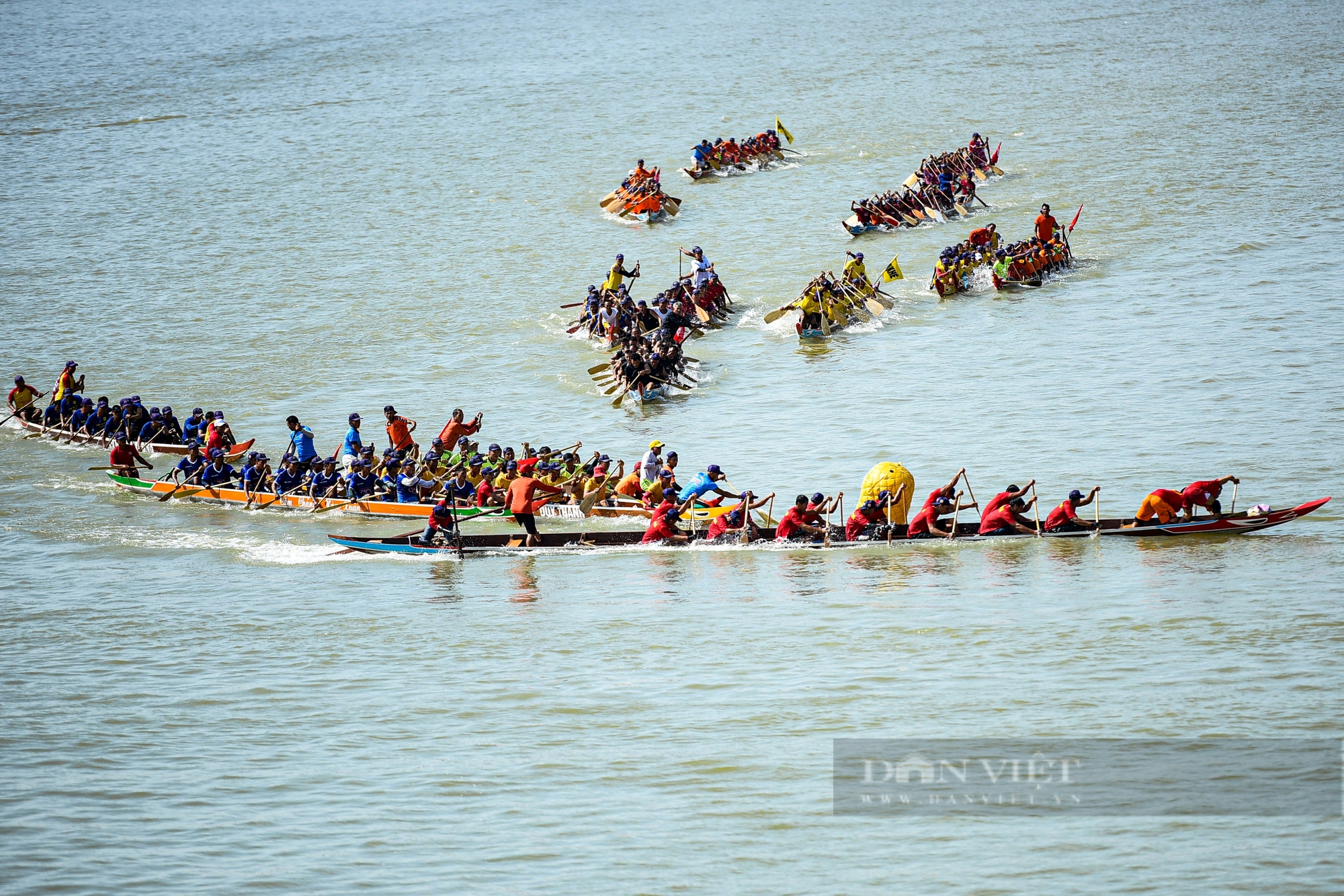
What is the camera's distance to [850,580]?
20.4m

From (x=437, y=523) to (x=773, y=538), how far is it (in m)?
5.75

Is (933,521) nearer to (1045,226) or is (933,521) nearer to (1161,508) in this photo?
(1161,508)

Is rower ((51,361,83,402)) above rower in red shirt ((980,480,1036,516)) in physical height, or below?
above

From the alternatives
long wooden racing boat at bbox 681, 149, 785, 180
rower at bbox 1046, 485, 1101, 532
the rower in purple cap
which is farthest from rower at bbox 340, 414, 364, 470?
long wooden racing boat at bbox 681, 149, 785, 180

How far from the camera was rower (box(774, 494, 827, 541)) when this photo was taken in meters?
21.3

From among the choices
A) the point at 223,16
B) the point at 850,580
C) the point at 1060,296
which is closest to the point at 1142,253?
the point at 1060,296

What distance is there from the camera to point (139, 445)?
93.8 ft

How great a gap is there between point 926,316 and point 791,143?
78.2ft

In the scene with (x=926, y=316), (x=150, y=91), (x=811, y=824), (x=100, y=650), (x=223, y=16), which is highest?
(x=223, y=16)

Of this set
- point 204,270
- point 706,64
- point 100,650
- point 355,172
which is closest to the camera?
point 100,650

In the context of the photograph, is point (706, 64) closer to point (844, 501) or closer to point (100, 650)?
→ point (844, 501)

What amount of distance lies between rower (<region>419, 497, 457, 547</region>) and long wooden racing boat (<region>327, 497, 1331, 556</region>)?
12 centimetres

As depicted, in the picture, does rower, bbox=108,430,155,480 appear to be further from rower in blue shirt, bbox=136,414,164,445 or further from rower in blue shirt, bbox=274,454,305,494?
rower in blue shirt, bbox=274,454,305,494

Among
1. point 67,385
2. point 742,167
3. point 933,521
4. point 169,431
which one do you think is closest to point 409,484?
point 169,431
